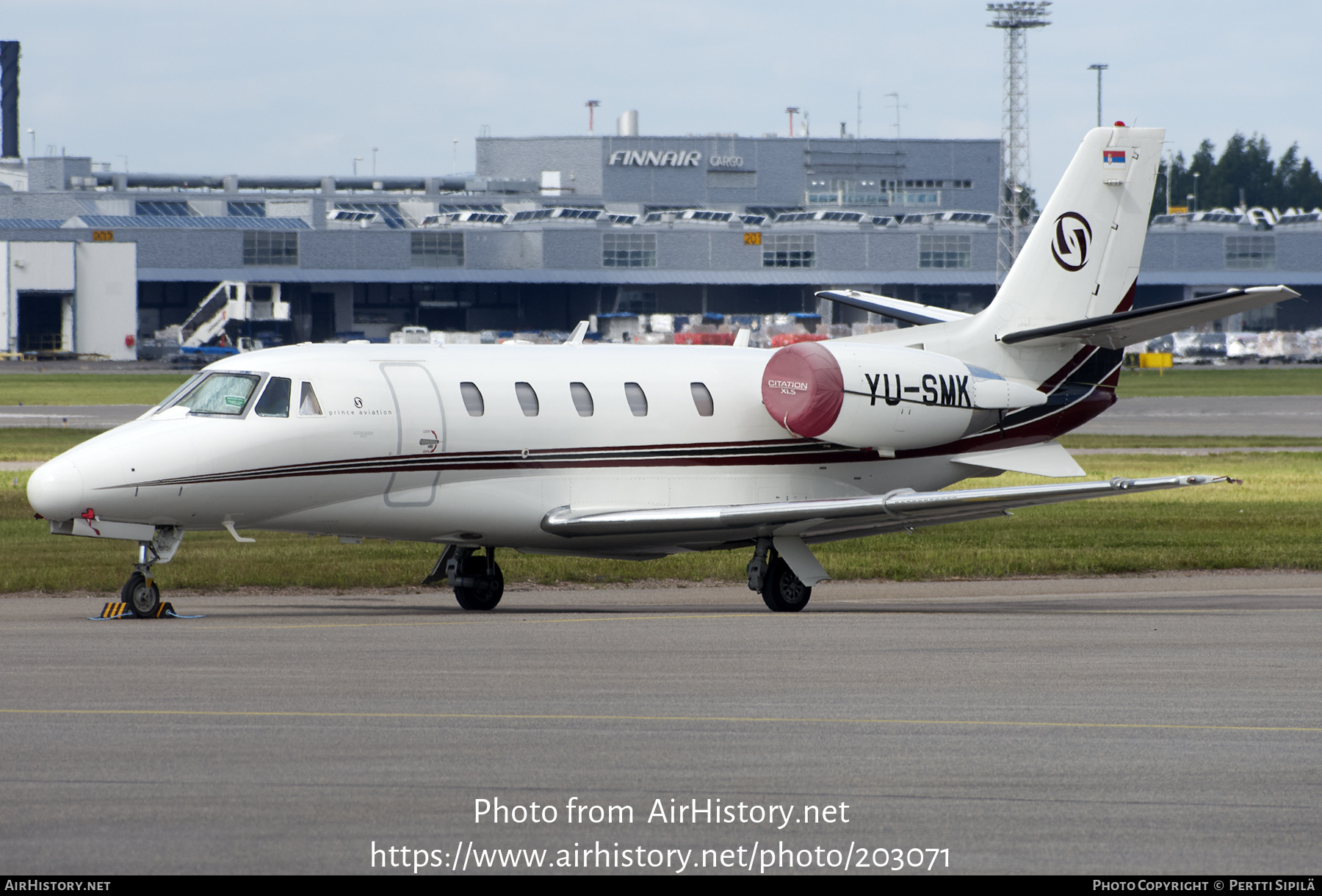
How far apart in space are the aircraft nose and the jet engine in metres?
8.46

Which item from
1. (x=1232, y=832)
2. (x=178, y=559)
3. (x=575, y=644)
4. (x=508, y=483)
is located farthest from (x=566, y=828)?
(x=178, y=559)

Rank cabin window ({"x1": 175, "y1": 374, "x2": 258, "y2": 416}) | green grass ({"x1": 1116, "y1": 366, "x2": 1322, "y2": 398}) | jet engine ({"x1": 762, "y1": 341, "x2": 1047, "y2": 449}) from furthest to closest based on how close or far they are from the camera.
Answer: green grass ({"x1": 1116, "y1": 366, "x2": 1322, "y2": 398})
jet engine ({"x1": 762, "y1": 341, "x2": 1047, "y2": 449})
cabin window ({"x1": 175, "y1": 374, "x2": 258, "y2": 416})

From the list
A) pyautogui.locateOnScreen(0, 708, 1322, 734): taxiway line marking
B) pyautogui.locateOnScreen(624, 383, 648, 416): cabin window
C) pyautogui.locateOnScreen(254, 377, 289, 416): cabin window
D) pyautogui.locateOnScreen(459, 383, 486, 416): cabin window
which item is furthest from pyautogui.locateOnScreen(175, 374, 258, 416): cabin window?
pyautogui.locateOnScreen(0, 708, 1322, 734): taxiway line marking

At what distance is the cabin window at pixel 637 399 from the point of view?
69.8 feet

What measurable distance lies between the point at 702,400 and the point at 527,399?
2434mm

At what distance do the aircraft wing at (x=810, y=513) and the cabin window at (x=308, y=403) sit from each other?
117 inches

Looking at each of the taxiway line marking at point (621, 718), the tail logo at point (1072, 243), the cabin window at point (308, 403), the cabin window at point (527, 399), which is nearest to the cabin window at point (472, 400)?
the cabin window at point (527, 399)

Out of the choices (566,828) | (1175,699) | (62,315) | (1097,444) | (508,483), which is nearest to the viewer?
(566,828)

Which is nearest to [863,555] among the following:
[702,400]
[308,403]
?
[702,400]

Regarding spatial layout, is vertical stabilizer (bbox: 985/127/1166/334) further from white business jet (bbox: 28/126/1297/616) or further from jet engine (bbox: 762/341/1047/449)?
jet engine (bbox: 762/341/1047/449)

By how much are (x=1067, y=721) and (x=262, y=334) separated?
121m

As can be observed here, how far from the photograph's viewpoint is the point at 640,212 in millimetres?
163875

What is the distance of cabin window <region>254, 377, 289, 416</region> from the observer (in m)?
19.1

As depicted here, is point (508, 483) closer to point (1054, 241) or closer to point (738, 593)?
point (738, 593)
